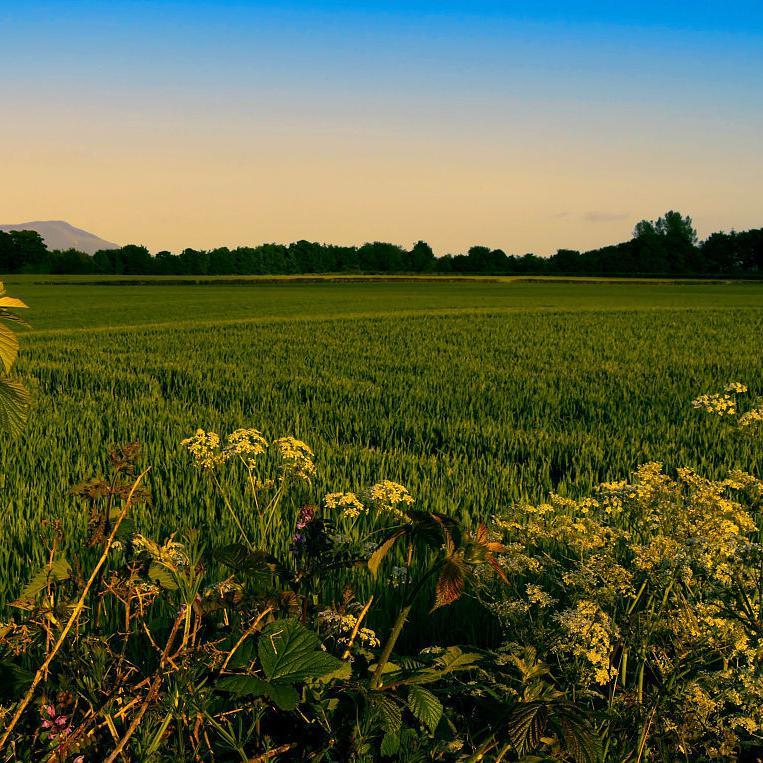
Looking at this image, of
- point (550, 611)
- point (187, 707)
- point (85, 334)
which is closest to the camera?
point (187, 707)

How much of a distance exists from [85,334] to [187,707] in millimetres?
22904

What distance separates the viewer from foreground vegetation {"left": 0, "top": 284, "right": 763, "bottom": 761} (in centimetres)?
199

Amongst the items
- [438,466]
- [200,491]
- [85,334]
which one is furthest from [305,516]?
[85,334]

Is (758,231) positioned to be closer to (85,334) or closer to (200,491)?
(85,334)

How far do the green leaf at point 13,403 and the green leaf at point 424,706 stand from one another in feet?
4.14

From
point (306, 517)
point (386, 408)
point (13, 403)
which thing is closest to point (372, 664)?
point (306, 517)

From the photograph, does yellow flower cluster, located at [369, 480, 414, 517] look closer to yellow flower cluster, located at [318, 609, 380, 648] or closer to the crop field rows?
yellow flower cluster, located at [318, 609, 380, 648]

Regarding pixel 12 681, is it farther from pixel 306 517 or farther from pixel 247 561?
pixel 306 517

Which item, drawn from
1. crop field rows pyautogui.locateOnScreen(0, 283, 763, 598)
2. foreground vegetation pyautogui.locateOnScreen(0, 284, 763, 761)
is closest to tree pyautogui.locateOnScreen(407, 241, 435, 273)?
crop field rows pyautogui.locateOnScreen(0, 283, 763, 598)

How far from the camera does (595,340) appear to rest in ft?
64.4

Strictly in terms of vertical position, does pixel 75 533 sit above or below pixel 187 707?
below

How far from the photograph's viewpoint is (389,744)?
6.39ft

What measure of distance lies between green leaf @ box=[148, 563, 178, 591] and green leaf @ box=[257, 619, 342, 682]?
367 mm

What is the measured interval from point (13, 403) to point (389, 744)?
1347 mm
